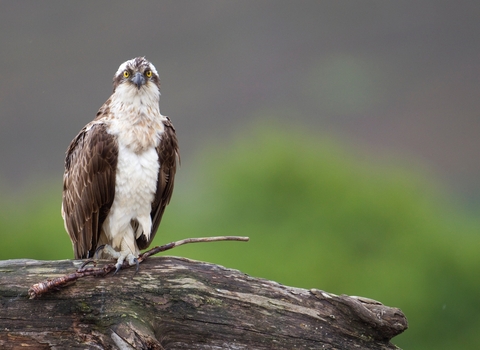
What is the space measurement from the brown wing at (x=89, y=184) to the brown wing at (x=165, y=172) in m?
0.35

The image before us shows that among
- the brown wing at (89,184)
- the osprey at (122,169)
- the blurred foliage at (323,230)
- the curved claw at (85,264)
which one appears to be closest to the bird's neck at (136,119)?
the osprey at (122,169)

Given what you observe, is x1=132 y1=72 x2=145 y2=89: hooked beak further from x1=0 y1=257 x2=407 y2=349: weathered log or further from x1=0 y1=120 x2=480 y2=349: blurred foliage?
x1=0 y1=120 x2=480 y2=349: blurred foliage

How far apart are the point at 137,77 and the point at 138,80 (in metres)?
0.03

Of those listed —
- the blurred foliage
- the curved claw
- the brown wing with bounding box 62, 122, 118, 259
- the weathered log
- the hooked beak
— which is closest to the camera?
the weathered log

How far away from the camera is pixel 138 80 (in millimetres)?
4781

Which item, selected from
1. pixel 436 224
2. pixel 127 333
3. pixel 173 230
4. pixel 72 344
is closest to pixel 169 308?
pixel 127 333

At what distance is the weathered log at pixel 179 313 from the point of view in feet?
12.3

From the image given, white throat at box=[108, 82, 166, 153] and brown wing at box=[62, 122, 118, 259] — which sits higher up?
white throat at box=[108, 82, 166, 153]

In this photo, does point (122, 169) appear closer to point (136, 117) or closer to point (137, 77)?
point (136, 117)

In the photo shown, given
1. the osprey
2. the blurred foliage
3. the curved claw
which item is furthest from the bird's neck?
the blurred foliage

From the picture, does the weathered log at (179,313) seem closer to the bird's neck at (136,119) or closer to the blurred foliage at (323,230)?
the bird's neck at (136,119)

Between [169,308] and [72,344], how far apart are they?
1.90 ft

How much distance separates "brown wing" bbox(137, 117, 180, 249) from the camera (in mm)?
4848

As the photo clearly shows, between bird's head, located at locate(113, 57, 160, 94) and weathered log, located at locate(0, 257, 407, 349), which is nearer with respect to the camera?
weathered log, located at locate(0, 257, 407, 349)
